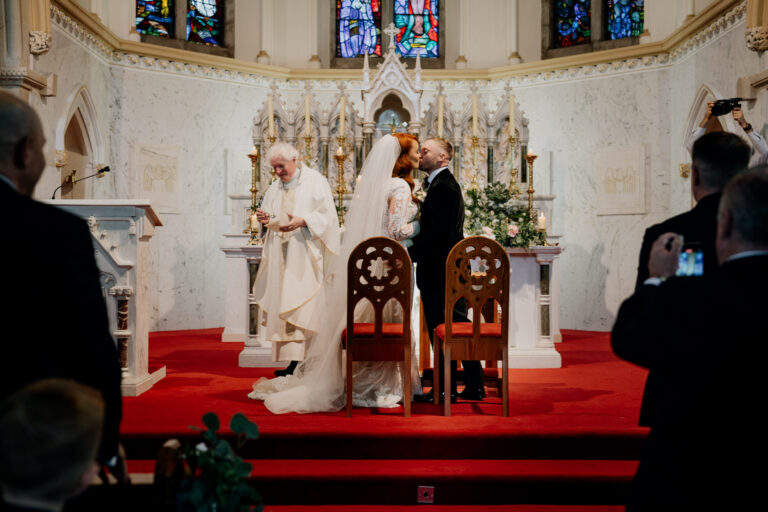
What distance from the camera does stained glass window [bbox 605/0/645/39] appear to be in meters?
9.92

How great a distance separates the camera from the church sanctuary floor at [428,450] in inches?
148

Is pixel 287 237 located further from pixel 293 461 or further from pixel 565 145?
pixel 565 145

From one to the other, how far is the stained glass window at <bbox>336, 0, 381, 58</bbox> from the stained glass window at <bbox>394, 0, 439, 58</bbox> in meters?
0.30

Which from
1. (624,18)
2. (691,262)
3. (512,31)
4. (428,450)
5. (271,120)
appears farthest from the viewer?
(512,31)

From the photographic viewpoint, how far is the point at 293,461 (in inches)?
159

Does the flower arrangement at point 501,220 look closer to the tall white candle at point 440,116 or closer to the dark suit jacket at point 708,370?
the tall white candle at point 440,116

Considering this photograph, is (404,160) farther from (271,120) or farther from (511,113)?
(511,113)

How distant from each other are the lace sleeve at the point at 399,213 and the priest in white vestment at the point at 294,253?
590 mm

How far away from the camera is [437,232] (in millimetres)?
5051

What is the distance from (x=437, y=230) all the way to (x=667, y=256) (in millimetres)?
3111

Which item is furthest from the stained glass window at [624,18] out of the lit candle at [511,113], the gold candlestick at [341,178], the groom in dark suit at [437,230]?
the groom in dark suit at [437,230]

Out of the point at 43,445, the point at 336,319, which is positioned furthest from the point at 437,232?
the point at 43,445

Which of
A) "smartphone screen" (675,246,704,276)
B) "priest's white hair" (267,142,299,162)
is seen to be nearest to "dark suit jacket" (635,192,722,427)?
"smartphone screen" (675,246,704,276)

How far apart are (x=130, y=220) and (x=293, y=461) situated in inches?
86.3
